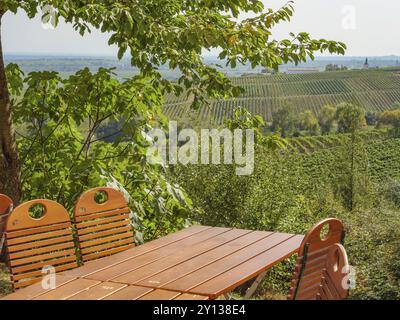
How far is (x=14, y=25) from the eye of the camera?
4.83m

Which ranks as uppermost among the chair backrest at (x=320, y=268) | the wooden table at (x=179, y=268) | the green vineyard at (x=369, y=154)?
the chair backrest at (x=320, y=268)

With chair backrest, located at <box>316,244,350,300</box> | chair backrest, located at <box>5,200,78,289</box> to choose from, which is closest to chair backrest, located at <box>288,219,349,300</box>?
chair backrest, located at <box>316,244,350,300</box>

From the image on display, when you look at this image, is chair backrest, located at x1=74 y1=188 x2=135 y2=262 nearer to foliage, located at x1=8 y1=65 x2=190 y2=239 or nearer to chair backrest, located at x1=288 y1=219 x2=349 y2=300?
foliage, located at x1=8 y1=65 x2=190 y2=239

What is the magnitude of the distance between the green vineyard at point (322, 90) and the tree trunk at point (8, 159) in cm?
5820

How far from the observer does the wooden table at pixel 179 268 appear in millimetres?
2166

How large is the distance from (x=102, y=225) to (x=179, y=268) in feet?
2.58

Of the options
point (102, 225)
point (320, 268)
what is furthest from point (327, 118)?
point (320, 268)

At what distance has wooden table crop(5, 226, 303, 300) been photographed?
2166 mm

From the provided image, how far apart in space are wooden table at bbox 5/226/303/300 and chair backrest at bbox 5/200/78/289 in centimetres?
24

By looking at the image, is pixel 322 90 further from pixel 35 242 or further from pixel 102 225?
pixel 35 242

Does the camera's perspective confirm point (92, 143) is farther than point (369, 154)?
No

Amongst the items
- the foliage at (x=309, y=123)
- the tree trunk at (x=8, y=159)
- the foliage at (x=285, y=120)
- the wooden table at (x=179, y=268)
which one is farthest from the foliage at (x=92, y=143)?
the foliage at (x=309, y=123)

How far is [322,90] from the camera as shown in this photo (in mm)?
70625

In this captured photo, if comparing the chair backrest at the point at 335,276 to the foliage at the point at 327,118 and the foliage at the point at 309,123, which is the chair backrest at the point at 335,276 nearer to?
the foliage at the point at 309,123
